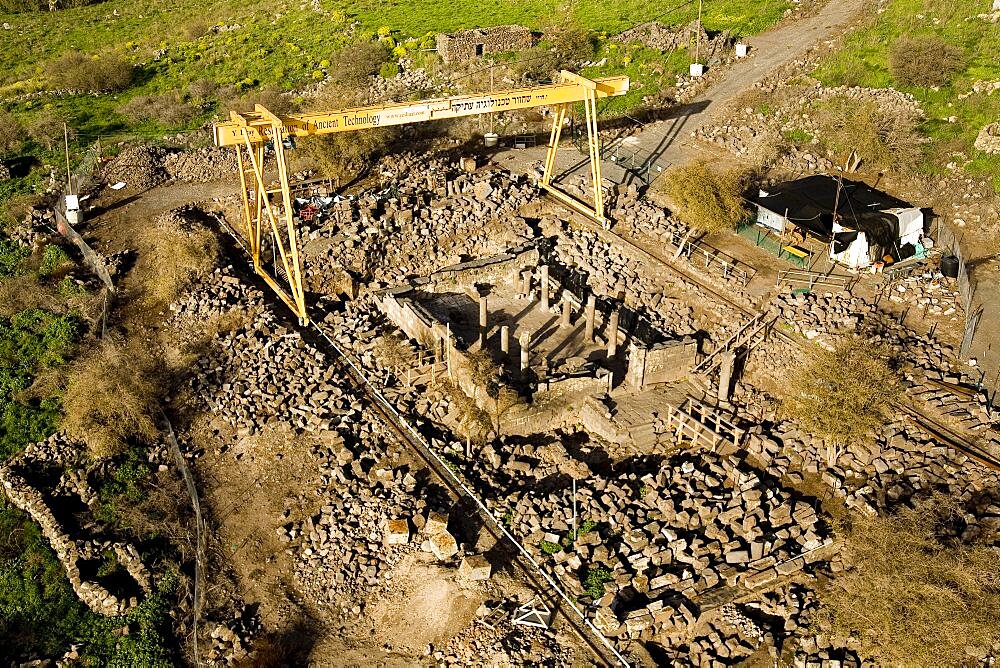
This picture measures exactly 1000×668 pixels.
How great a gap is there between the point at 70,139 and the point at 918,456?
121 feet

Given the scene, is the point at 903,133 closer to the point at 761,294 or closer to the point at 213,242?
the point at 761,294

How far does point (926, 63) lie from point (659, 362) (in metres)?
20.5

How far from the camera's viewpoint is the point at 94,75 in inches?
1825

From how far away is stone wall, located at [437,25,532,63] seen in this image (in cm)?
4434

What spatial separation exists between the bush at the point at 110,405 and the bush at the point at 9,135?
20615 mm

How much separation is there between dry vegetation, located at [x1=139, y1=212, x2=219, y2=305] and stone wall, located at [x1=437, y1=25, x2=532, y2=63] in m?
17.9

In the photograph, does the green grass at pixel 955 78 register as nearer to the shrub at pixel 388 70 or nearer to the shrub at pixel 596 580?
the shrub at pixel 388 70

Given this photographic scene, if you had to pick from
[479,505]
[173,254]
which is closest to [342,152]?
[173,254]

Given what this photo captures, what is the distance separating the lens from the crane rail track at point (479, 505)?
17.6 meters

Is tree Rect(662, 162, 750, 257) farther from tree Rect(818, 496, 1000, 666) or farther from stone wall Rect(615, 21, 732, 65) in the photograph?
stone wall Rect(615, 21, 732, 65)

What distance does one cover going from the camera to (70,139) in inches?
1587

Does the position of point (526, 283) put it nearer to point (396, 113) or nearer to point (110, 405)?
point (396, 113)

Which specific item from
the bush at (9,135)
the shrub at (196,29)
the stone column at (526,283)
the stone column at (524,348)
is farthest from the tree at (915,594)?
the shrub at (196,29)

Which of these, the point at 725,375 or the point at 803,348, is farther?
the point at 803,348
